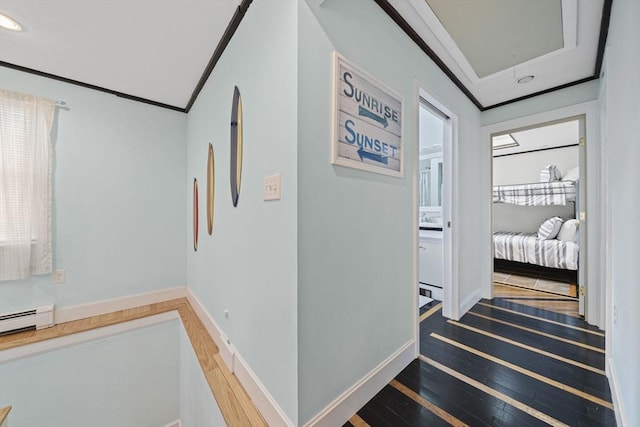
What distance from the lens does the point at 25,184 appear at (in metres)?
2.05

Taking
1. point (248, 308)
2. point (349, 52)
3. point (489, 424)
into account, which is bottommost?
point (489, 424)

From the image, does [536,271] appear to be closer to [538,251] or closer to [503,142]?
[538,251]

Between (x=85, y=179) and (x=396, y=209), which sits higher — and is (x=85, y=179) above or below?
above

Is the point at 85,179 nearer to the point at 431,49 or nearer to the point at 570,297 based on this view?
the point at 431,49

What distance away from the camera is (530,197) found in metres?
4.63

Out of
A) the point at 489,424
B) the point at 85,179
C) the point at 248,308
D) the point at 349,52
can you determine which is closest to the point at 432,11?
the point at 349,52

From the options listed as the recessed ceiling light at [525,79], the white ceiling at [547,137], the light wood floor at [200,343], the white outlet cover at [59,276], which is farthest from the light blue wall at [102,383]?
the white ceiling at [547,137]

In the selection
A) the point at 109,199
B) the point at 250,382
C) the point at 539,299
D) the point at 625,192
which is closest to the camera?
the point at 625,192

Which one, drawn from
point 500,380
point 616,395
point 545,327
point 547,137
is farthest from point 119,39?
point 547,137

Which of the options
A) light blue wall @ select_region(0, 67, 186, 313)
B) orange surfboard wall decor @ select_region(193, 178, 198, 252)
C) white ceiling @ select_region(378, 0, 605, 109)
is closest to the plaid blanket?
white ceiling @ select_region(378, 0, 605, 109)

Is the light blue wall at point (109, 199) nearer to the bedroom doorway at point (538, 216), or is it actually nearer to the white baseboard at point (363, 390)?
the white baseboard at point (363, 390)

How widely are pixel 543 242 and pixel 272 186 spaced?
15.9 feet

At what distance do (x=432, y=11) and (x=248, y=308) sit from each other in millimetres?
2175

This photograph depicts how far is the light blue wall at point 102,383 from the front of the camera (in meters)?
1.96
